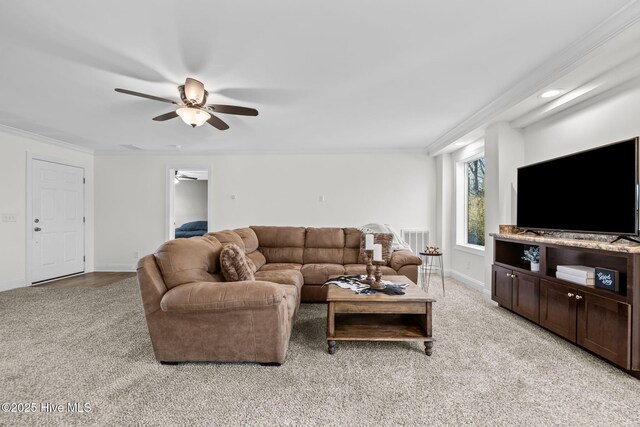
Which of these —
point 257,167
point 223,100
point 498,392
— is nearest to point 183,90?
point 223,100

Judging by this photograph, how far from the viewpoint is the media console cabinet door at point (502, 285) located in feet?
10.2

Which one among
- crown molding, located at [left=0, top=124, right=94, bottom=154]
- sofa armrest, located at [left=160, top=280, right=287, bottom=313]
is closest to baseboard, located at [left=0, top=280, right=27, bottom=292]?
crown molding, located at [left=0, top=124, right=94, bottom=154]

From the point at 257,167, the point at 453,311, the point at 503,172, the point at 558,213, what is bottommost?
the point at 453,311

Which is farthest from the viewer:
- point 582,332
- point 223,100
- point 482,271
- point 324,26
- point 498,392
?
point 482,271

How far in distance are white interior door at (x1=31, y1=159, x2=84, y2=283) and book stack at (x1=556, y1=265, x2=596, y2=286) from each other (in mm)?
6828

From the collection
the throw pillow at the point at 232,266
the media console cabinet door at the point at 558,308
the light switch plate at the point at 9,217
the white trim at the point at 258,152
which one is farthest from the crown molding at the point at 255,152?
the throw pillow at the point at 232,266

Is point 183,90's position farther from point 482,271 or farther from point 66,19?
point 482,271

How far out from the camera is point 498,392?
1.75 meters

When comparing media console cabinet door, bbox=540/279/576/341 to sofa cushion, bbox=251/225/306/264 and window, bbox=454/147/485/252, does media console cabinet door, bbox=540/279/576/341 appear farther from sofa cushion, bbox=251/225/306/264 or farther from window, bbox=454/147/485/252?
sofa cushion, bbox=251/225/306/264

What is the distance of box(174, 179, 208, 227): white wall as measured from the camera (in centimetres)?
871

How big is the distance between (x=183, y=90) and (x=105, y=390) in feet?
7.76

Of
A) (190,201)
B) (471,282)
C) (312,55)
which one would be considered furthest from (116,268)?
(471,282)

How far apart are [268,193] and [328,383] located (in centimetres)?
414

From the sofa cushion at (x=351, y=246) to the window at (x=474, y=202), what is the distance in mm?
2007
